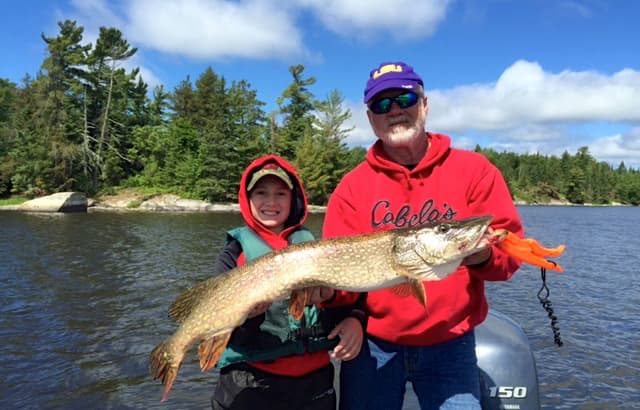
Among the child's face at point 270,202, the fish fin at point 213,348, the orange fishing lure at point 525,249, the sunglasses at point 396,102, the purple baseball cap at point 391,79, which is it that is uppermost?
the purple baseball cap at point 391,79

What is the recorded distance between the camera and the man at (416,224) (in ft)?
8.98

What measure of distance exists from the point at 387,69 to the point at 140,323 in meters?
8.52

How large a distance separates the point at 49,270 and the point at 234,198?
33.0m

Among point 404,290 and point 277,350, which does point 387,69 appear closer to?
point 404,290

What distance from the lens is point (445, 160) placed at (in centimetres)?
294

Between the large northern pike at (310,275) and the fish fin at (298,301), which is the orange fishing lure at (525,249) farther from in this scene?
the fish fin at (298,301)

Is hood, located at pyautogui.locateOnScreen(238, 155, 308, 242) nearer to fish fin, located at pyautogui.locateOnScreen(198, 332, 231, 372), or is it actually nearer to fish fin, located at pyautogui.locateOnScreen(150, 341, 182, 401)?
fish fin, located at pyautogui.locateOnScreen(198, 332, 231, 372)

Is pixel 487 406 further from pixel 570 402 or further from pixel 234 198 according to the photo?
pixel 234 198

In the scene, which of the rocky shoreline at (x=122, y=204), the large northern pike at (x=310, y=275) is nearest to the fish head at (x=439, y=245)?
the large northern pike at (x=310, y=275)

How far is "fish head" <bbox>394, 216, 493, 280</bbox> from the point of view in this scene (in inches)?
97.0

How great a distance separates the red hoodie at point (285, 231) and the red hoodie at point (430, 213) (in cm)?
45

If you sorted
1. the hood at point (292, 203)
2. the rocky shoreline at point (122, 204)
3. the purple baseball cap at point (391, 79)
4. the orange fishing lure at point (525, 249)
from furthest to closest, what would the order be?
1. the rocky shoreline at point (122, 204)
2. the hood at point (292, 203)
3. the purple baseball cap at point (391, 79)
4. the orange fishing lure at point (525, 249)

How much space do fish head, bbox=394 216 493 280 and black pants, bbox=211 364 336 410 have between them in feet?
3.83

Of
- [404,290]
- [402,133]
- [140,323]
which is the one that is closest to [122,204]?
[140,323]
